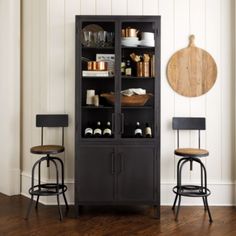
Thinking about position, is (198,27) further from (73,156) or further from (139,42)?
(73,156)

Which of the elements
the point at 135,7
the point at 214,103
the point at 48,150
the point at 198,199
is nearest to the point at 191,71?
the point at 214,103

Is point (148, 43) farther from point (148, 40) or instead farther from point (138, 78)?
point (138, 78)

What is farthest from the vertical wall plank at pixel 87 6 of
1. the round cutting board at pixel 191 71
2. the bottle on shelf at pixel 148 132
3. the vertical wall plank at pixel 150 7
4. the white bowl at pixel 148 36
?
the bottle on shelf at pixel 148 132

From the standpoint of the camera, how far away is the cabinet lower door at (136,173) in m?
4.05

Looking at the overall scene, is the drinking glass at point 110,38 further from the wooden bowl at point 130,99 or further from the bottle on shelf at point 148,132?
the bottle on shelf at point 148,132

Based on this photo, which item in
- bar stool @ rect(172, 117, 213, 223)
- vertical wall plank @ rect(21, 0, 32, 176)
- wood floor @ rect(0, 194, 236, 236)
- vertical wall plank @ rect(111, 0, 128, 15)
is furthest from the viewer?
vertical wall plank @ rect(21, 0, 32, 176)

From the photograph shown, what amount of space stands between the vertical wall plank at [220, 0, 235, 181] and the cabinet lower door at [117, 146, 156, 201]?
38.1 inches

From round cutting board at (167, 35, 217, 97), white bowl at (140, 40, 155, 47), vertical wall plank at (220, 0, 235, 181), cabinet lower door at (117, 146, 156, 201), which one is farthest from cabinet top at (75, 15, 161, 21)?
cabinet lower door at (117, 146, 156, 201)

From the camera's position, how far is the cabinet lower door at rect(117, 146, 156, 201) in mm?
4055

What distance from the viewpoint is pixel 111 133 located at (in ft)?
13.6

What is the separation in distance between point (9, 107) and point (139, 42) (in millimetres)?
1766

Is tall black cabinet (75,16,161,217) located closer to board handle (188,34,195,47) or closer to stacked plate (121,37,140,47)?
stacked plate (121,37,140,47)

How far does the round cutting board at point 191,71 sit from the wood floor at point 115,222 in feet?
4.31

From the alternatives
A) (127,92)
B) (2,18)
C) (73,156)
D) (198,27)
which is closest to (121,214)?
(73,156)
